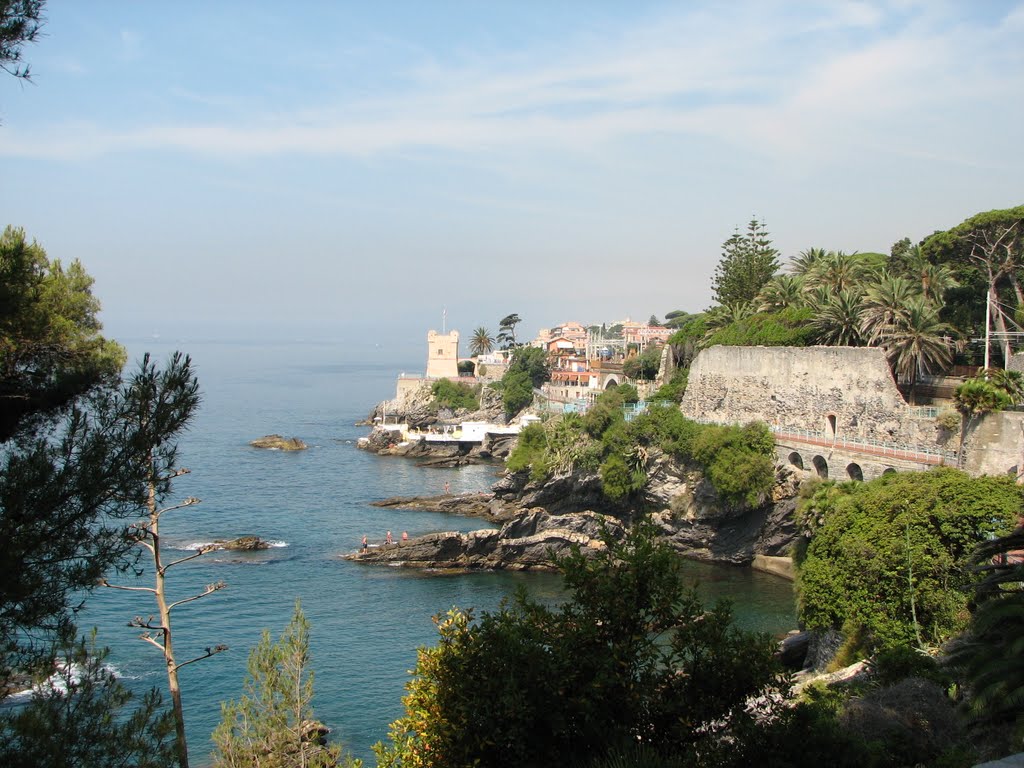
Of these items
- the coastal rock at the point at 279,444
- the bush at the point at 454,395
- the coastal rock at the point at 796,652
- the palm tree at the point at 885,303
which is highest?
the palm tree at the point at 885,303

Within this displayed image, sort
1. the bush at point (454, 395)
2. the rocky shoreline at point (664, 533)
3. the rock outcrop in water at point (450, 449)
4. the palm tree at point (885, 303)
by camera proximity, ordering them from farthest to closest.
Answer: the bush at point (454, 395) → the rock outcrop in water at point (450, 449) → the rocky shoreline at point (664, 533) → the palm tree at point (885, 303)

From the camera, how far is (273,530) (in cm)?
3738

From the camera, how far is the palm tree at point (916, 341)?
90.6 feet

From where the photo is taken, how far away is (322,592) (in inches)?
1123

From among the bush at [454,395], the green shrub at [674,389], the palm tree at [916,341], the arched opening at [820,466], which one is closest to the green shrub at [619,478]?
the green shrub at [674,389]

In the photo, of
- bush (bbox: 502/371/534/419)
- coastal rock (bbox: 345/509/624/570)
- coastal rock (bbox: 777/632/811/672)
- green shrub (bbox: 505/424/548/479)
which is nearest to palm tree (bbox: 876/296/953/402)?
coastal rock (bbox: 345/509/624/570)

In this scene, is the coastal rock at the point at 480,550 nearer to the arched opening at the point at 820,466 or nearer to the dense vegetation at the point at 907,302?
the arched opening at the point at 820,466

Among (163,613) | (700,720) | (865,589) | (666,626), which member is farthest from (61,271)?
(865,589)

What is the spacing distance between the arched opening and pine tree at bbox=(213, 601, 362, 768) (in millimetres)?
20716

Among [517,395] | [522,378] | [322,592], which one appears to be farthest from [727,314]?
[522,378]

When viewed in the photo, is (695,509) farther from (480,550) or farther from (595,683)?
(595,683)

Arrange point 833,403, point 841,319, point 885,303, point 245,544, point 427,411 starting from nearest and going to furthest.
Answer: point 885,303 < point 833,403 < point 841,319 < point 245,544 < point 427,411

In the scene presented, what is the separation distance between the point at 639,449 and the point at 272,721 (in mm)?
24531

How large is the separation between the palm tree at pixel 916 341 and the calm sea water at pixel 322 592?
27.4 feet
